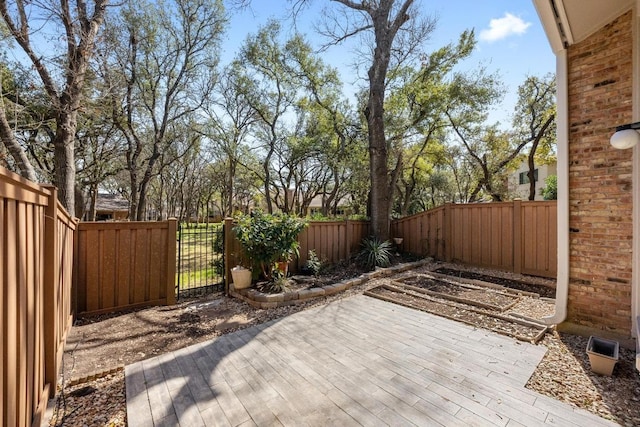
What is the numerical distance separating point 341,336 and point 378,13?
810cm

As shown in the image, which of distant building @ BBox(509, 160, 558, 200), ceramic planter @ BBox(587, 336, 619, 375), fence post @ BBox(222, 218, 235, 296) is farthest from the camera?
distant building @ BBox(509, 160, 558, 200)

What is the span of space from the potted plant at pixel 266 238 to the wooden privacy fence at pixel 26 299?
290 centimetres

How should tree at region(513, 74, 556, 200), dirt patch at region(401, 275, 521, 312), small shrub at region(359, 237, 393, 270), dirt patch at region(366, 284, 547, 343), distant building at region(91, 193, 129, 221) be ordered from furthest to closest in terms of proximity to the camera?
distant building at region(91, 193, 129, 221)
tree at region(513, 74, 556, 200)
small shrub at region(359, 237, 393, 270)
dirt patch at region(401, 275, 521, 312)
dirt patch at region(366, 284, 547, 343)

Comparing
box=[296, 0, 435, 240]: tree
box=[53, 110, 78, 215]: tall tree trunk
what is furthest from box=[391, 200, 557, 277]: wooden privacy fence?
box=[53, 110, 78, 215]: tall tree trunk

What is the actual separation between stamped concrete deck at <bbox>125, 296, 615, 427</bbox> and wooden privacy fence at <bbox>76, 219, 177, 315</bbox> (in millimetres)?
1849

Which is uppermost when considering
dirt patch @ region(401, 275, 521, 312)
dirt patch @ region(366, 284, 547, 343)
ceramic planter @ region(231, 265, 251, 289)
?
ceramic planter @ region(231, 265, 251, 289)

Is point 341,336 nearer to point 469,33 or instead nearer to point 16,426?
point 16,426

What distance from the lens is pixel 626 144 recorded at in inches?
107

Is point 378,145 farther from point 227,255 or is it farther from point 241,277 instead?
point 241,277

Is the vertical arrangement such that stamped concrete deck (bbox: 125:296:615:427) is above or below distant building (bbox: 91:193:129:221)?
below

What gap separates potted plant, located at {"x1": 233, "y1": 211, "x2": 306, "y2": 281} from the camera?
4.99m

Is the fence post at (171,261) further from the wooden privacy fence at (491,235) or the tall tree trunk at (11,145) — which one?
the wooden privacy fence at (491,235)

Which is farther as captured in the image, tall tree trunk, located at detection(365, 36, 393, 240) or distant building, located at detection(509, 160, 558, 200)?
distant building, located at detection(509, 160, 558, 200)

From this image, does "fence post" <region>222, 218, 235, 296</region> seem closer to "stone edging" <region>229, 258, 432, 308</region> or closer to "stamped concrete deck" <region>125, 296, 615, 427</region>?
"stone edging" <region>229, 258, 432, 308</region>
